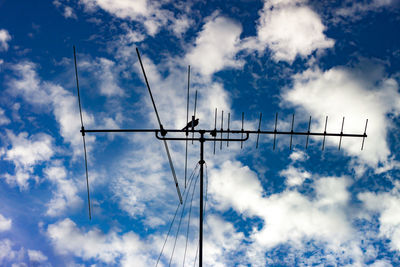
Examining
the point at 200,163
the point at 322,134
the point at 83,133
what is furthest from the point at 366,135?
the point at 83,133

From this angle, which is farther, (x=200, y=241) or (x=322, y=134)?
(x=322, y=134)

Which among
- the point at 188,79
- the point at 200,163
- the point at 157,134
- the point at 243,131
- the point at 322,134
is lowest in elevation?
the point at 200,163

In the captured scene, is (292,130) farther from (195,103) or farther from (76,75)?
(76,75)

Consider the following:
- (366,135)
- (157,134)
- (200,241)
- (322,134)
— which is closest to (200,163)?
(157,134)

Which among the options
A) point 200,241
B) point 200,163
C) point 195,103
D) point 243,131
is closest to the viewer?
point 200,241

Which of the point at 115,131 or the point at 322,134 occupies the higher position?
the point at 322,134

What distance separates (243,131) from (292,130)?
8.03 feet

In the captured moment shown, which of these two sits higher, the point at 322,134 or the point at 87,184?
the point at 322,134

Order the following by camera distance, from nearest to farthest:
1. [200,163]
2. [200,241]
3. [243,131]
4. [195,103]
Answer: [200,241]
[200,163]
[243,131]
[195,103]

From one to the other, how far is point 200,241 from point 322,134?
6631 millimetres

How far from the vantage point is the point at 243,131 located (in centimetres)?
1030

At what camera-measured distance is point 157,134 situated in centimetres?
979

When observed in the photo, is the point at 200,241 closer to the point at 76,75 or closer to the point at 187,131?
the point at 187,131

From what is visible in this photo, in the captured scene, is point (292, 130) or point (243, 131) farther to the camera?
point (292, 130)
